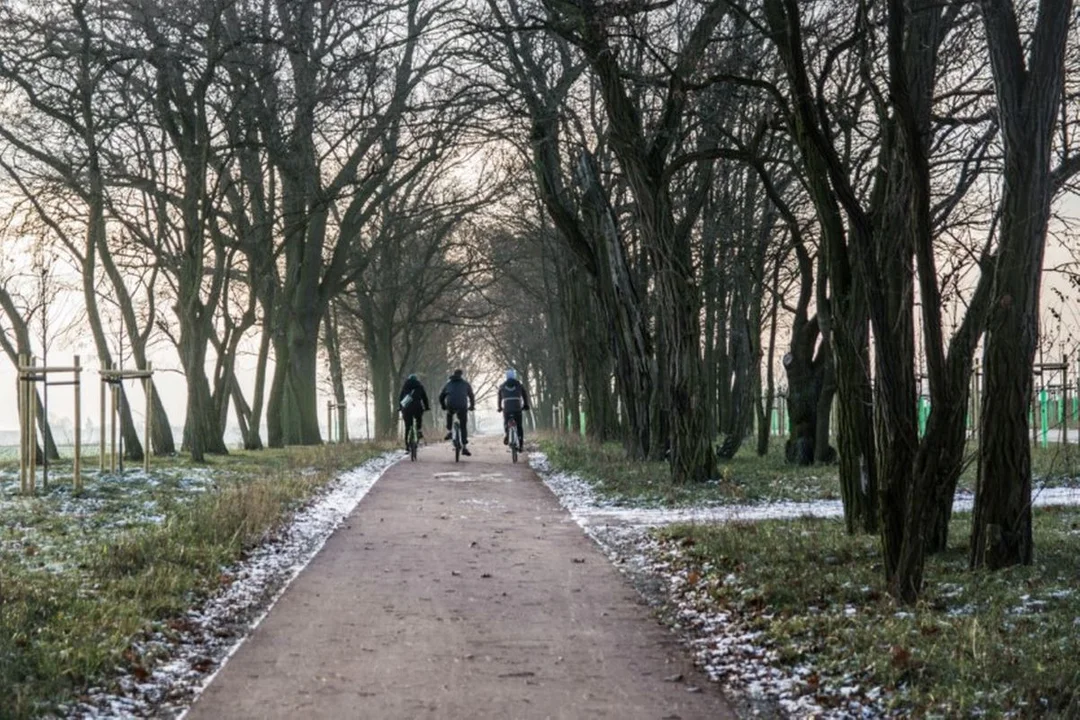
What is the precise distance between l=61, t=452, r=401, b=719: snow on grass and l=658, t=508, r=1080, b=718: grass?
118 inches

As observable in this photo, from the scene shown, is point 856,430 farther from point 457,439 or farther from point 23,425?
point 457,439

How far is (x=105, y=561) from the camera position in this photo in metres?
11.0

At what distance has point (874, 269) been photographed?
9.34 meters

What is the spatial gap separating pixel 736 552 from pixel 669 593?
116 centimetres

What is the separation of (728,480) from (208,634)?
1208 cm

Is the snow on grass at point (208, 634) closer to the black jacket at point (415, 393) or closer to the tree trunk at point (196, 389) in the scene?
the tree trunk at point (196, 389)

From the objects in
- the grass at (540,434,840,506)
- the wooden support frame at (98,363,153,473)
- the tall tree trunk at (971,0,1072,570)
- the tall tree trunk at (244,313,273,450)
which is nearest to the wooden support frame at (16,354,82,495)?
the wooden support frame at (98,363,153,473)

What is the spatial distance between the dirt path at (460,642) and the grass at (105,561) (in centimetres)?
68

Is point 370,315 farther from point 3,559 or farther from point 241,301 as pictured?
point 3,559

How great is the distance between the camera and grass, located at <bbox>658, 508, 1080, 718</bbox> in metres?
6.35

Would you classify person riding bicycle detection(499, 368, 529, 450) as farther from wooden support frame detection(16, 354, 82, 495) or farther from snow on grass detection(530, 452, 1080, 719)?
wooden support frame detection(16, 354, 82, 495)

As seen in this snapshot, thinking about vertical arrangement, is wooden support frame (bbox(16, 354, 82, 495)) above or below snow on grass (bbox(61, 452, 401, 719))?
above

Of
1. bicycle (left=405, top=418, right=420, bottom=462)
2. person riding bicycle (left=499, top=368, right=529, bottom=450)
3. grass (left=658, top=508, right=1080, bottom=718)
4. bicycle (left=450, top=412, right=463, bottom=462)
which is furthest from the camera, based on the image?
bicycle (left=405, top=418, right=420, bottom=462)

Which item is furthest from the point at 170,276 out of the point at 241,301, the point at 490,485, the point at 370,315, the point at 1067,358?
the point at 1067,358
